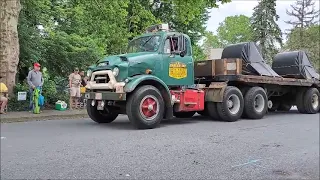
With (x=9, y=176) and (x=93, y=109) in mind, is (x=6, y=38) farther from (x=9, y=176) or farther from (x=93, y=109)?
(x=9, y=176)

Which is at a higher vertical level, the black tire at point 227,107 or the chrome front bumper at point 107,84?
the chrome front bumper at point 107,84

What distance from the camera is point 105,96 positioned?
9312 mm

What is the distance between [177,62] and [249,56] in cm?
330

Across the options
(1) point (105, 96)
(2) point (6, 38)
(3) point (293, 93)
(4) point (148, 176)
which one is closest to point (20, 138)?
(1) point (105, 96)

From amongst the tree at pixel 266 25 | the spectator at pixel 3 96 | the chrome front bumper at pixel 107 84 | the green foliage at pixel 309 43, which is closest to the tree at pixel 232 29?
the tree at pixel 266 25

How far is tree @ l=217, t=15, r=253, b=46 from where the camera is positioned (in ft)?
219

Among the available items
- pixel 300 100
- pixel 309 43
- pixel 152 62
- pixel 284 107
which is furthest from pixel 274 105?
pixel 309 43

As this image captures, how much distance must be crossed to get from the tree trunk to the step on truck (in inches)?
184

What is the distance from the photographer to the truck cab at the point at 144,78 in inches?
357

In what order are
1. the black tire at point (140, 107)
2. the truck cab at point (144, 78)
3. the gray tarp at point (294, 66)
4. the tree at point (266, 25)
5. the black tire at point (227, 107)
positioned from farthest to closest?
the tree at point (266, 25)
the gray tarp at point (294, 66)
the black tire at point (227, 107)
the truck cab at point (144, 78)
the black tire at point (140, 107)

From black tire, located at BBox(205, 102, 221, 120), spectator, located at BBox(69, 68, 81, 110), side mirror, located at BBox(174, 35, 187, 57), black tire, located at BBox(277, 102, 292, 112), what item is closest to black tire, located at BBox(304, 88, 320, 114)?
black tire, located at BBox(277, 102, 292, 112)

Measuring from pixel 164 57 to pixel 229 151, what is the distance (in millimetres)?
4058

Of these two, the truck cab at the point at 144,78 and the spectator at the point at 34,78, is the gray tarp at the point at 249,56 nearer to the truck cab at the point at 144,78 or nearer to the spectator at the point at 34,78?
the truck cab at the point at 144,78

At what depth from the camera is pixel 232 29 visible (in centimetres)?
6825
